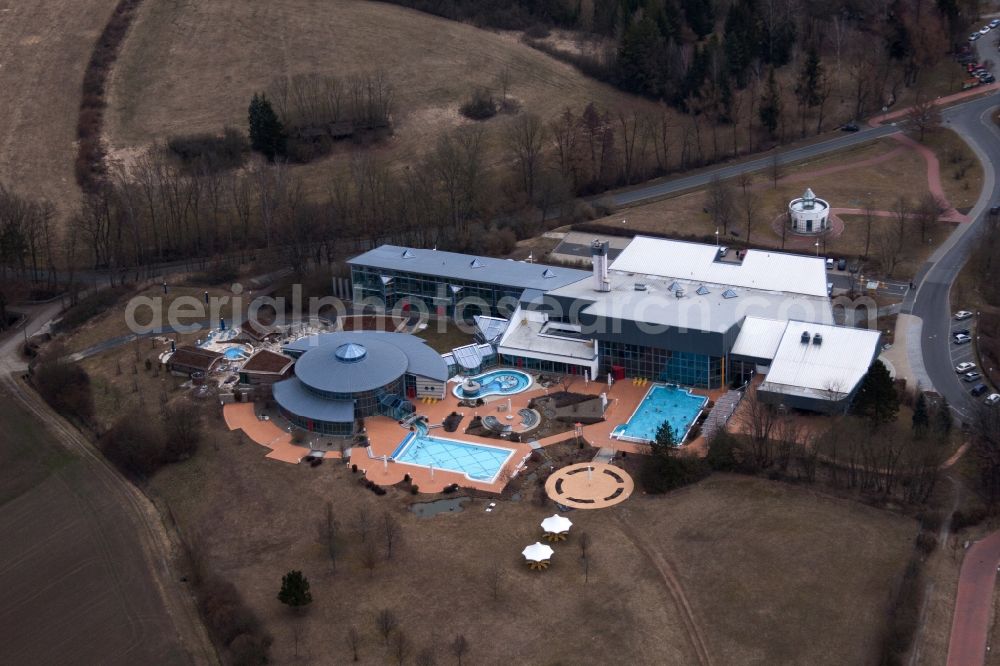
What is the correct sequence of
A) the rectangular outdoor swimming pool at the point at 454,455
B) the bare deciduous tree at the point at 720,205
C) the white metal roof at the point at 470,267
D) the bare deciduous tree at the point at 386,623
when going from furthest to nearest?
1. the bare deciduous tree at the point at 720,205
2. the white metal roof at the point at 470,267
3. the rectangular outdoor swimming pool at the point at 454,455
4. the bare deciduous tree at the point at 386,623

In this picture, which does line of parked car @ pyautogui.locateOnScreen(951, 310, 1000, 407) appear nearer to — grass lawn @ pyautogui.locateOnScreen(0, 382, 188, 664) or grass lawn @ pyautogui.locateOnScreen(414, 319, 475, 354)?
grass lawn @ pyautogui.locateOnScreen(414, 319, 475, 354)

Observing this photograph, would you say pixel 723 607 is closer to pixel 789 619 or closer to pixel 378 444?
pixel 789 619

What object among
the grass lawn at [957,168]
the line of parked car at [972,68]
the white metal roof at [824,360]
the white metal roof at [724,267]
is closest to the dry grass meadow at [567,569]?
the white metal roof at [824,360]

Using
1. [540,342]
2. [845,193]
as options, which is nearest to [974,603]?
[540,342]

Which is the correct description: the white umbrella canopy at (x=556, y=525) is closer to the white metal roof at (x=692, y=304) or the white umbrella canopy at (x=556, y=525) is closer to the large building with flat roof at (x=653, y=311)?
the large building with flat roof at (x=653, y=311)

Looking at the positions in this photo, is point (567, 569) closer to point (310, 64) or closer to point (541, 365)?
point (541, 365)

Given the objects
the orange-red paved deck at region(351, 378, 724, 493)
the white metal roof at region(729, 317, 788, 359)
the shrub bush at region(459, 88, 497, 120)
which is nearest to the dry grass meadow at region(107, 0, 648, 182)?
the shrub bush at region(459, 88, 497, 120)

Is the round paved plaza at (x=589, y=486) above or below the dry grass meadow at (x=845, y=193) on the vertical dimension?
below
